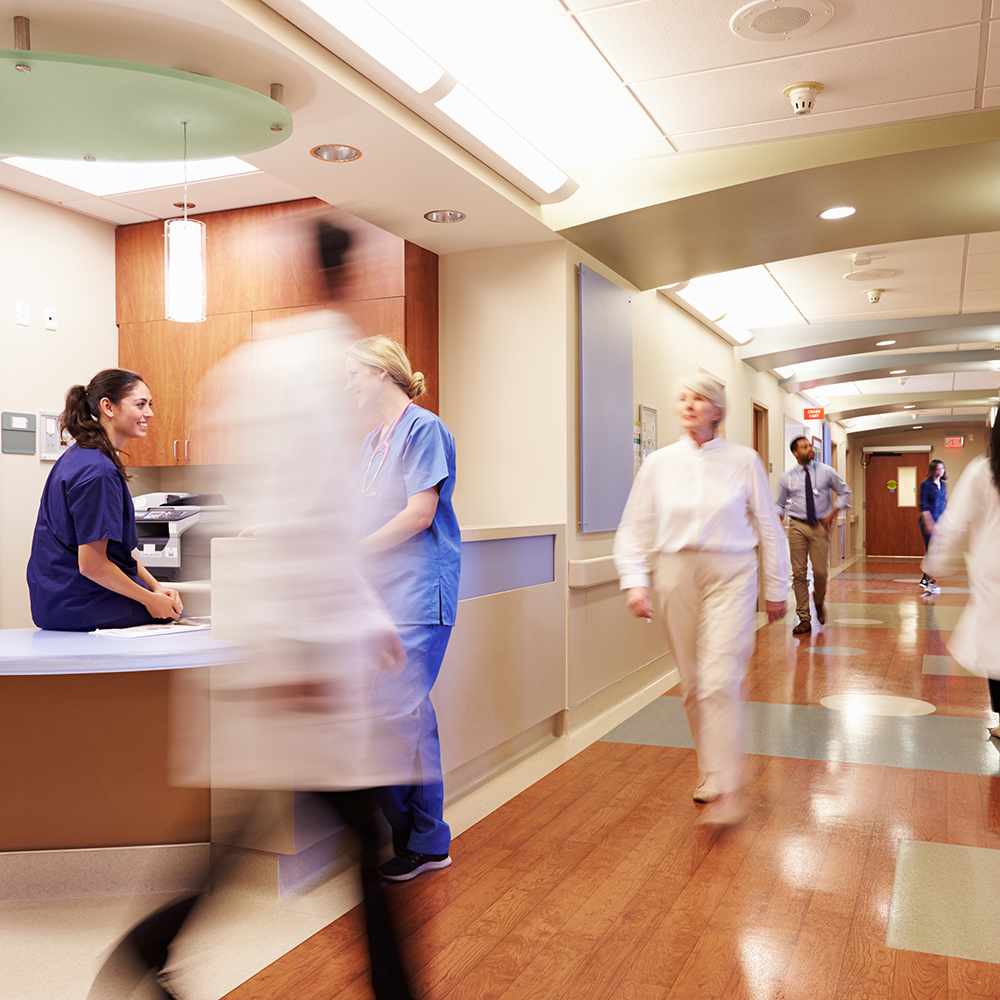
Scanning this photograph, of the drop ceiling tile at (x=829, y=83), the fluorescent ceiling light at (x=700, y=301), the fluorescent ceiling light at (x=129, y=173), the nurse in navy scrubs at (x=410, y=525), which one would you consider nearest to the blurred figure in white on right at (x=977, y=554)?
the nurse in navy scrubs at (x=410, y=525)

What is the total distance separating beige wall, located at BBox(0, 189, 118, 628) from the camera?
15.3ft

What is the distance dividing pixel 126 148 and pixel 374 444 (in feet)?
5.15

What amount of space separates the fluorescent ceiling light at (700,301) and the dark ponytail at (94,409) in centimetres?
473

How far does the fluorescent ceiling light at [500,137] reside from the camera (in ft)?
12.0

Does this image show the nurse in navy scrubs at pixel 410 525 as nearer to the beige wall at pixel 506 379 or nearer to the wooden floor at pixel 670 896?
the wooden floor at pixel 670 896

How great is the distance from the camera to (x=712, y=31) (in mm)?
3412

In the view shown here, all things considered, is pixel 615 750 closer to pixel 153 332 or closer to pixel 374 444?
pixel 374 444

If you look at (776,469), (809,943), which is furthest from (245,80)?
(776,469)

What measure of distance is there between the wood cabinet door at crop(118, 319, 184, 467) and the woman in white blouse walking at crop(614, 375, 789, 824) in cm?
293

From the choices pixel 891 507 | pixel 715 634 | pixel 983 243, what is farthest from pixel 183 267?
pixel 891 507

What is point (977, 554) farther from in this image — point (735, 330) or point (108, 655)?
point (735, 330)

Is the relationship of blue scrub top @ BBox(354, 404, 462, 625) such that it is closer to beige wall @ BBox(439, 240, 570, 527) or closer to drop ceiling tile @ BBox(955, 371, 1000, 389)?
beige wall @ BBox(439, 240, 570, 527)

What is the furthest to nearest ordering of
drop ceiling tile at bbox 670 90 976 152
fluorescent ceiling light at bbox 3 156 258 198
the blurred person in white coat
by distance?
fluorescent ceiling light at bbox 3 156 258 198, drop ceiling tile at bbox 670 90 976 152, the blurred person in white coat

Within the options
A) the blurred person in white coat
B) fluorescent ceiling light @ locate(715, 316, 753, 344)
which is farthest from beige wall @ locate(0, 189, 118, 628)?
fluorescent ceiling light @ locate(715, 316, 753, 344)
